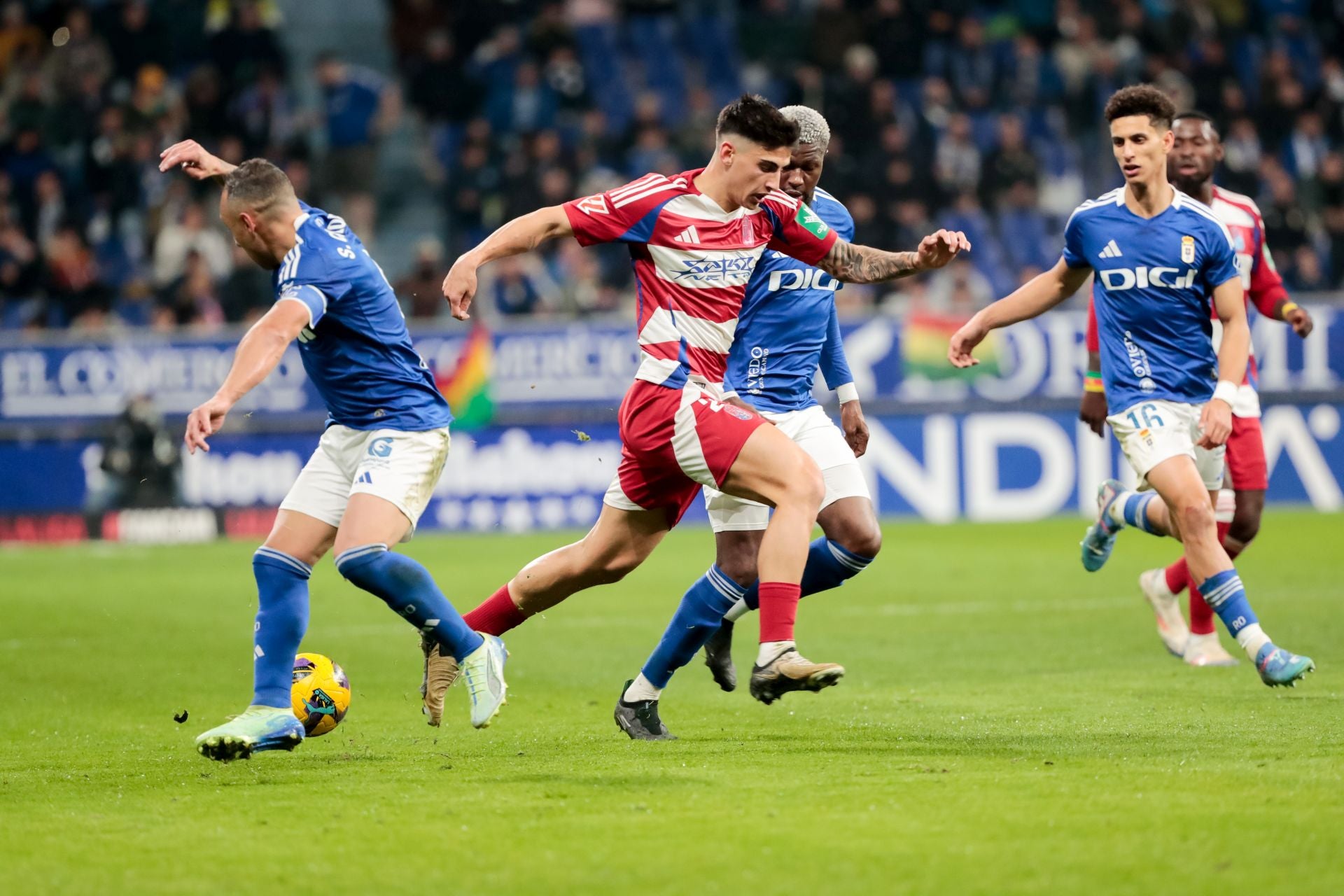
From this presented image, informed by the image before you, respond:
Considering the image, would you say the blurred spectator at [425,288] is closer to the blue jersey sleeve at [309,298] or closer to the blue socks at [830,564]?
the blue socks at [830,564]

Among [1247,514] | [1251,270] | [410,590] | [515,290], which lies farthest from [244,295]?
[410,590]

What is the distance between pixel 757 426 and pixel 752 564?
1.04 m

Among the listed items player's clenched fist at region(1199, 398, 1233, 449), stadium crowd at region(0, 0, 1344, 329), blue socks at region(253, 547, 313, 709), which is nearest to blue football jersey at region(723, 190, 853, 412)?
player's clenched fist at region(1199, 398, 1233, 449)

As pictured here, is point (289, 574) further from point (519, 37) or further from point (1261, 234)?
point (519, 37)

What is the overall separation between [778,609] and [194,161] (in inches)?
111

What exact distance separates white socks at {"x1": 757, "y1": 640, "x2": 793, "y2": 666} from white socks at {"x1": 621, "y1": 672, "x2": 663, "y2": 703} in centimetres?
93

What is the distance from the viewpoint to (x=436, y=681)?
21.9 ft

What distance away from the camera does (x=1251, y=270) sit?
29.4ft

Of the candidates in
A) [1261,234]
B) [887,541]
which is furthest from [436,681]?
[887,541]

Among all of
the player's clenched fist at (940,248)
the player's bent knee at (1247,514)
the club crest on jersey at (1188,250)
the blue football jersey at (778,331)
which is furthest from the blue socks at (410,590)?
the player's bent knee at (1247,514)

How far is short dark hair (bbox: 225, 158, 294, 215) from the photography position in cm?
631

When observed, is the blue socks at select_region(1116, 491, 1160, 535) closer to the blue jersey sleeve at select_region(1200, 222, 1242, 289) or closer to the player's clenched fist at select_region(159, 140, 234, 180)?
the blue jersey sleeve at select_region(1200, 222, 1242, 289)

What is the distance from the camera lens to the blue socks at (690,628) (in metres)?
6.80

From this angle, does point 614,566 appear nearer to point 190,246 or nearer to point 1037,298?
point 1037,298
